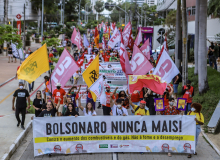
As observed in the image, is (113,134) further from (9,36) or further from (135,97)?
(9,36)

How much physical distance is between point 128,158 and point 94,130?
1.15 meters

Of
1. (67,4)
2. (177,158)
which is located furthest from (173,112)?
(67,4)

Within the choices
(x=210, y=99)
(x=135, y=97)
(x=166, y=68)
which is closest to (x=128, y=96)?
(x=135, y=97)

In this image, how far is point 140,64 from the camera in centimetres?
1174

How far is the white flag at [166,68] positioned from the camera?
10898 millimetres

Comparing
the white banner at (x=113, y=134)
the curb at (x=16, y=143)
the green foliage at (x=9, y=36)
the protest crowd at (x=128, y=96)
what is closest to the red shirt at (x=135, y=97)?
the protest crowd at (x=128, y=96)

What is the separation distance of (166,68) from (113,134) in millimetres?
3615

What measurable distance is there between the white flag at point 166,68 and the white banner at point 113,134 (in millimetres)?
2766

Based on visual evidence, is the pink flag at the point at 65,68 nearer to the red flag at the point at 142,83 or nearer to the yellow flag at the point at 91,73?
the yellow flag at the point at 91,73

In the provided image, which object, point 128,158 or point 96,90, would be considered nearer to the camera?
point 128,158

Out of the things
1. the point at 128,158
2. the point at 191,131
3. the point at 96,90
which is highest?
the point at 96,90

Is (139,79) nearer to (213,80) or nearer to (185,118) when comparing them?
(185,118)

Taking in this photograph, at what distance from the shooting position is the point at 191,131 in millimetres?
8359

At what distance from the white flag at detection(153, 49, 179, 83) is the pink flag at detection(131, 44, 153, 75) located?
0.55 m
